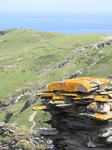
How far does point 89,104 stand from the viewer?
16781 millimetres

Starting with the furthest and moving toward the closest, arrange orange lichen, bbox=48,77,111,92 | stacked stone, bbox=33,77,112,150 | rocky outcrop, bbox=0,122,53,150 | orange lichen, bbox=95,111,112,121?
1. rocky outcrop, bbox=0,122,53,150
2. orange lichen, bbox=48,77,111,92
3. stacked stone, bbox=33,77,112,150
4. orange lichen, bbox=95,111,112,121

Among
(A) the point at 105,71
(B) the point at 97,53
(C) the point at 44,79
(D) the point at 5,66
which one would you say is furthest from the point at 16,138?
(D) the point at 5,66

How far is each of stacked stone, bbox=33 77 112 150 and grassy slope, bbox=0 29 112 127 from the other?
88.4ft

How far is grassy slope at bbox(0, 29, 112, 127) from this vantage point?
7098 cm

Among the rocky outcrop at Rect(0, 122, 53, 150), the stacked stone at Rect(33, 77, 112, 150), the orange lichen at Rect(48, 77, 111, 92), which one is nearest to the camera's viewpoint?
the stacked stone at Rect(33, 77, 112, 150)

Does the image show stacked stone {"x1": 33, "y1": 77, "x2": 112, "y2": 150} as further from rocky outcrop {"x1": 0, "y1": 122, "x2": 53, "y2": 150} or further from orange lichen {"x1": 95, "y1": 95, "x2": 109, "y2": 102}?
rocky outcrop {"x1": 0, "y1": 122, "x2": 53, "y2": 150}

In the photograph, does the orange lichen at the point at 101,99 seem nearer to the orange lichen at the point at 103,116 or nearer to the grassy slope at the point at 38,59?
the orange lichen at the point at 103,116

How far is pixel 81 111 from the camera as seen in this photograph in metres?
17.2

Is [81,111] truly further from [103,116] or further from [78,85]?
[103,116]

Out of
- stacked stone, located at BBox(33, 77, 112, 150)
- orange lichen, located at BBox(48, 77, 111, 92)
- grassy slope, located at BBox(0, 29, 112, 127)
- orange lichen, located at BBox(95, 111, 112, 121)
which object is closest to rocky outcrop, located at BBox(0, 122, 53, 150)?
stacked stone, located at BBox(33, 77, 112, 150)

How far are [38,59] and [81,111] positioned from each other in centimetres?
9320

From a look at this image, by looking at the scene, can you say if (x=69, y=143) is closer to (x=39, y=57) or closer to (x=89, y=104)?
(x=89, y=104)

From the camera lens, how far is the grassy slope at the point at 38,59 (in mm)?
70975

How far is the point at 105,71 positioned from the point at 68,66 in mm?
24365
